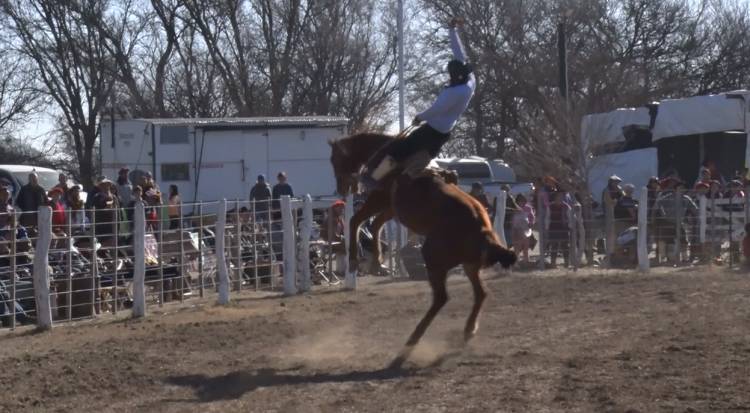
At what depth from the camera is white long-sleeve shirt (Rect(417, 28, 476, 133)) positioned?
1033 cm

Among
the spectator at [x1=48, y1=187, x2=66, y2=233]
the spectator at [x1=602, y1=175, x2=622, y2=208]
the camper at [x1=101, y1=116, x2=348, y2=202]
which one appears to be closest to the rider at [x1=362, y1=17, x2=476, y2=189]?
the spectator at [x1=48, y1=187, x2=66, y2=233]

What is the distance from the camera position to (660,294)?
13172 millimetres

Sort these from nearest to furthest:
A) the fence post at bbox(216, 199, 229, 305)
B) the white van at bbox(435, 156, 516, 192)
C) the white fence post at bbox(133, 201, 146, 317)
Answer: the white fence post at bbox(133, 201, 146, 317), the fence post at bbox(216, 199, 229, 305), the white van at bbox(435, 156, 516, 192)

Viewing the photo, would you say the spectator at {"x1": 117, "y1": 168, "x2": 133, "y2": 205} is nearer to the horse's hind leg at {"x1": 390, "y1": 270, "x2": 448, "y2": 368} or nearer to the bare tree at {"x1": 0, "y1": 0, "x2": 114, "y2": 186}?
the horse's hind leg at {"x1": 390, "y1": 270, "x2": 448, "y2": 368}

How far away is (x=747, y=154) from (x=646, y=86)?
1862 centimetres

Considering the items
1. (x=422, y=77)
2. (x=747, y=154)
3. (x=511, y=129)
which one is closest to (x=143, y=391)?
(x=747, y=154)

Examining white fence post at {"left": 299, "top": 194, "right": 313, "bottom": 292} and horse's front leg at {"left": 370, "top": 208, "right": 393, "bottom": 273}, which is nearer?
horse's front leg at {"left": 370, "top": 208, "right": 393, "bottom": 273}

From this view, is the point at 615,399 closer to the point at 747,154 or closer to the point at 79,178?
the point at 747,154

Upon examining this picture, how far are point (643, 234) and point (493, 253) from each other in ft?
29.4

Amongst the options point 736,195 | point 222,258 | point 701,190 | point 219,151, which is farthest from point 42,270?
point 219,151

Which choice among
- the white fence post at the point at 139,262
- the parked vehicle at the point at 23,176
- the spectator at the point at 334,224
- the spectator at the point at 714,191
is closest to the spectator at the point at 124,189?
the spectator at the point at 334,224

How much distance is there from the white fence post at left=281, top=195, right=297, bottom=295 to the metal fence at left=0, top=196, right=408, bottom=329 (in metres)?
0.01

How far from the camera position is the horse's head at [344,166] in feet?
37.5

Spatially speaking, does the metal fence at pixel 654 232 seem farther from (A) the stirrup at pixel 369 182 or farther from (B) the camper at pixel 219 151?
(B) the camper at pixel 219 151
